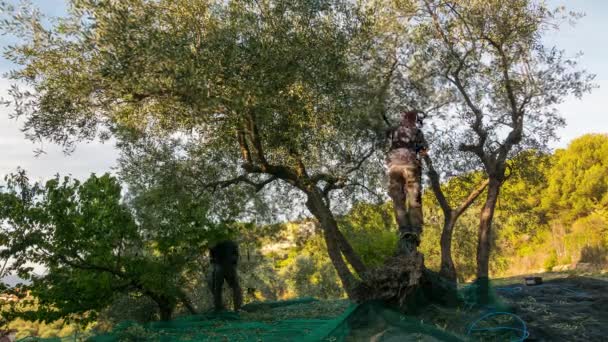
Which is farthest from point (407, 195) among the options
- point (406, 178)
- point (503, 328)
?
point (503, 328)

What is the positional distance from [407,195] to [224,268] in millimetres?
8766

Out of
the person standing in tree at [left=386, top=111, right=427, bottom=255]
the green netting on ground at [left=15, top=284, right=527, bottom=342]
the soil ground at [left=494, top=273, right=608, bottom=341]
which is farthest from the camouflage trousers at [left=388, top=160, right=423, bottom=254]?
the soil ground at [left=494, top=273, right=608, bottom=341]

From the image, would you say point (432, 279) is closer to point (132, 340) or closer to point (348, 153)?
point (348, 153)

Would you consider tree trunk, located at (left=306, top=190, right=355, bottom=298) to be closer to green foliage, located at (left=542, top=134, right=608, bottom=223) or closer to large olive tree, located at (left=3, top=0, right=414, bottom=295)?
large olive tree, located at (left=3, top=0, right=414, bottom=295)

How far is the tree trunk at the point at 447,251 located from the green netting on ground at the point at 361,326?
10.1 feet

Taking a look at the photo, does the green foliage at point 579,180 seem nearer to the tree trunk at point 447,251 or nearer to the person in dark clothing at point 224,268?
the tree trunk at point 447,251

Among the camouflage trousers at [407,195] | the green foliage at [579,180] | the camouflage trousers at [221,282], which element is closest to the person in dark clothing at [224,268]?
the camouflage trousers at [221,282]

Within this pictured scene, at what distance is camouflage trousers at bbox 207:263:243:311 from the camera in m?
18.4

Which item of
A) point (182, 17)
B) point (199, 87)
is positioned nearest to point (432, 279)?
point (199, 87)

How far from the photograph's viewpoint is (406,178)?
12383mm

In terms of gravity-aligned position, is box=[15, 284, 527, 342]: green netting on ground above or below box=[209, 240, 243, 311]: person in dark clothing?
below

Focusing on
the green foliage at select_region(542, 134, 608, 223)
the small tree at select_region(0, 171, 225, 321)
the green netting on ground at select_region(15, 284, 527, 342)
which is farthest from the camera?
the green foliage at select_region(542, 134, 608, 223)

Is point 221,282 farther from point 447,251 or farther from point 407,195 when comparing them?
point 407,195

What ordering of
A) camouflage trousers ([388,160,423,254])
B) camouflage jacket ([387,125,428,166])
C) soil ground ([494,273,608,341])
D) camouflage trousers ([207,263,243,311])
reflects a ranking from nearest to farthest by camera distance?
soil ground ([494,273,608,341]) → camouflage trousers ([388,160,423,254]) → camouflage jacket ([387,125,428,166]) → camouflage trousers ([207,263,243,311])
